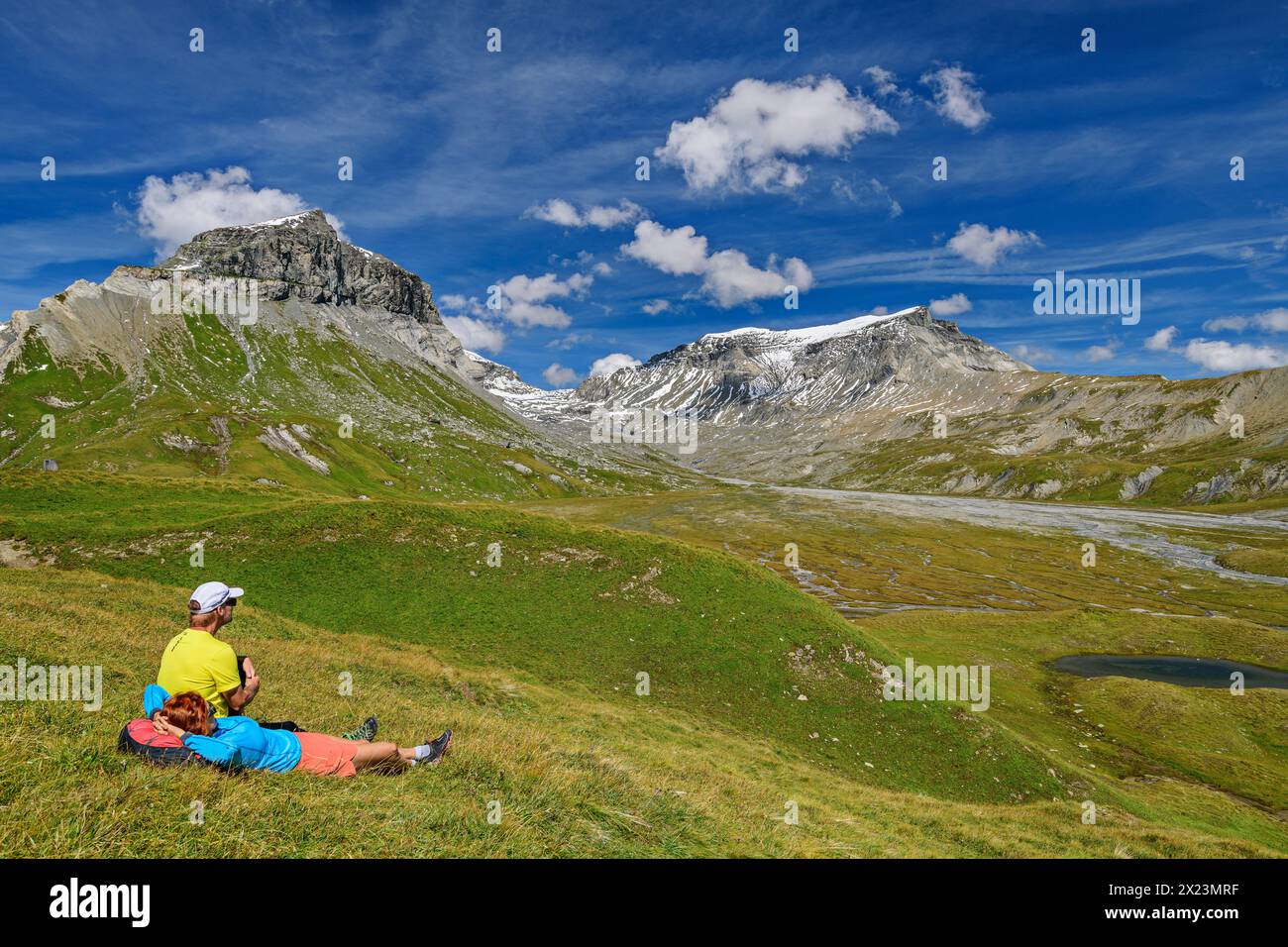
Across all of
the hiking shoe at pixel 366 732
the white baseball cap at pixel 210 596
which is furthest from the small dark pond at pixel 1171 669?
the white baseball cap at pixel 210 596

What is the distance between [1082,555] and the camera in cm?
14312

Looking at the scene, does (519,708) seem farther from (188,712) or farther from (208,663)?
(188,712)

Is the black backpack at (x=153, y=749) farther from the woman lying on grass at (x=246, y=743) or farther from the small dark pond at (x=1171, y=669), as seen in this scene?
the small dark pond at (x=1171, y=669)

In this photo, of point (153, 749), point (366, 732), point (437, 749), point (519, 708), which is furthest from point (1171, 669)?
point (153, 749)

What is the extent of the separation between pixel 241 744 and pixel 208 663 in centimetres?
155

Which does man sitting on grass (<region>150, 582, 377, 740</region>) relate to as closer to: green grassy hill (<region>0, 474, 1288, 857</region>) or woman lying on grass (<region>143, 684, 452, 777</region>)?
woman lying on grass (<region>143, 684, 452, 777</region>)

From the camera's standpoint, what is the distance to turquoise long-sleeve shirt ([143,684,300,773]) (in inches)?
339

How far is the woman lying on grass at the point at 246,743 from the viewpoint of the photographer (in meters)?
8.69

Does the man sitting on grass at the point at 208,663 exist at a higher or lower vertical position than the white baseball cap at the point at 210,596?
lower

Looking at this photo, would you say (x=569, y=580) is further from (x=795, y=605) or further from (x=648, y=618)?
(x=795, y=605)

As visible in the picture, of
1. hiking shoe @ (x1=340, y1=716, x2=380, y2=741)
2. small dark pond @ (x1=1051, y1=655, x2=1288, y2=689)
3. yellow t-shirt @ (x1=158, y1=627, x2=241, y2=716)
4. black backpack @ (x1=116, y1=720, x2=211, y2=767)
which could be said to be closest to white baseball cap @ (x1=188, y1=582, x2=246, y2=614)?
yellow t-shirt @ (x1=158, y1=627, x2=241, y2=716)
